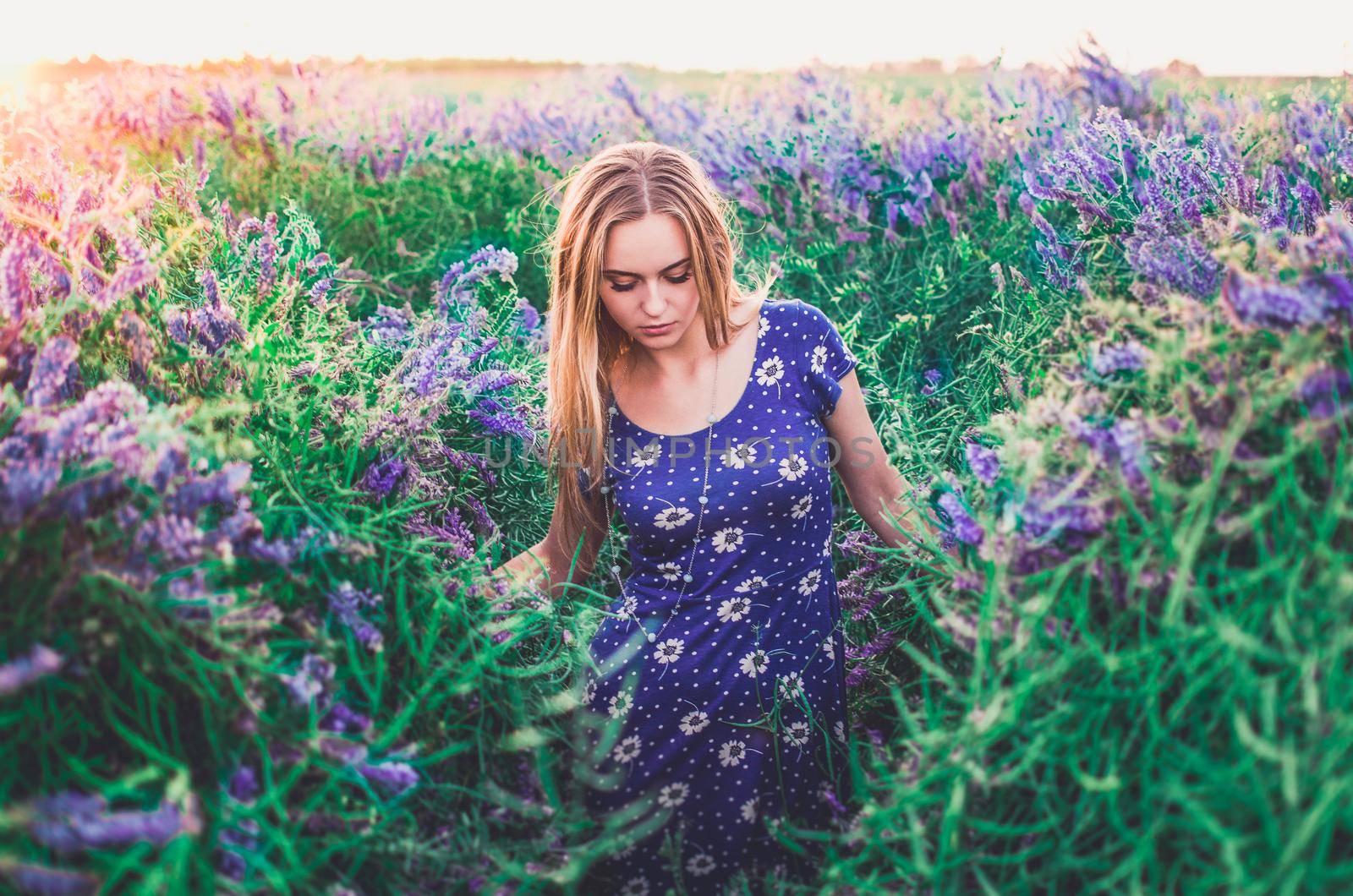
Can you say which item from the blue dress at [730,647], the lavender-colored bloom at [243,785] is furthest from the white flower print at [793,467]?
the lavender-colored bloom at [243,785]

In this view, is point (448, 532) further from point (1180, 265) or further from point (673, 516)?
point (1180, 265)

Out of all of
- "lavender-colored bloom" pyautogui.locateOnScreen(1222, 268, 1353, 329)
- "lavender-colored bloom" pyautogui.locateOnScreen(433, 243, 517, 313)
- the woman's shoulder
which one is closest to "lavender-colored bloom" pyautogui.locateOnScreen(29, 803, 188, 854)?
"lavender-colored bloom" pyautogui.locateOnScreen(1222, 268, 1353, 329)

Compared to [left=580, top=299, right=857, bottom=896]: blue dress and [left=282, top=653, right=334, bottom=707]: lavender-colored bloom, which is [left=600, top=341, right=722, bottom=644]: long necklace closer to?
[left=580, top=299, right=857, bottom=896]: blue dress

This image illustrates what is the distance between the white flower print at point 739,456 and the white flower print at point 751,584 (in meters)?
0.28

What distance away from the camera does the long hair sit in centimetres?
228

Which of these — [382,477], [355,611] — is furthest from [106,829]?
[382,477]

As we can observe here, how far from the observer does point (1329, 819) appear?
902 millimetres

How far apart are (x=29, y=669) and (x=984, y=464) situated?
1.38 m

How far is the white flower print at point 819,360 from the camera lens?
235 centimetres

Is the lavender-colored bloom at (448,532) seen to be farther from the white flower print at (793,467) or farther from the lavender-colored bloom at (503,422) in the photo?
the white flower print at (793,467)

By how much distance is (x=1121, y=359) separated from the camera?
4.45 feet

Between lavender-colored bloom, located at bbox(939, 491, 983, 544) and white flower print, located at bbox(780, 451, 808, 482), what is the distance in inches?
25.4

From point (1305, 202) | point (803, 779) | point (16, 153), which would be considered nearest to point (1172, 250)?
point (1305, 202)

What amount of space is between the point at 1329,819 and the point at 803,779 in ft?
4.41
